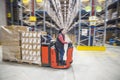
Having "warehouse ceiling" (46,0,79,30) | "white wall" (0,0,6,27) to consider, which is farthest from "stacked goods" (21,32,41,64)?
"white wall" (0,0,6,27)

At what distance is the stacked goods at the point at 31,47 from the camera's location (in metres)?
5.27

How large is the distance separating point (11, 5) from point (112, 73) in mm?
9142

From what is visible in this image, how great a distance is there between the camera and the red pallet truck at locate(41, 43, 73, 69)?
4910 millimetres

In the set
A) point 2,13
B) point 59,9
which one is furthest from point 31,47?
point 59,9

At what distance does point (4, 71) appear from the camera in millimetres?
4516

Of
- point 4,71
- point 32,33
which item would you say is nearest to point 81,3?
point 32,33

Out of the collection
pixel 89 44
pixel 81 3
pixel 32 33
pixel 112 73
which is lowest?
pixel 112 73

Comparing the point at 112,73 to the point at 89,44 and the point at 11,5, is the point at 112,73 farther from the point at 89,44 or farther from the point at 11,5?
the point at 11,5

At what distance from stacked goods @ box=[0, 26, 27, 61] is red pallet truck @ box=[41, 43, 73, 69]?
1.09 meters

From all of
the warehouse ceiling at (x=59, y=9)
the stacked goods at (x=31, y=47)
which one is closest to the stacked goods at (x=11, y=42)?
the stacked goods at (x=31, y=47)

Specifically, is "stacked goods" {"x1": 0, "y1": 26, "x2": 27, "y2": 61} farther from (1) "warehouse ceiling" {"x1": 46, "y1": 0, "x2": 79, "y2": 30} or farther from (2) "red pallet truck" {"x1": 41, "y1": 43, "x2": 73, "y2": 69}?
(1) "warehouse ceiling" {"x1": 46, "y1": 0, "x2": 79, "y2": 30}

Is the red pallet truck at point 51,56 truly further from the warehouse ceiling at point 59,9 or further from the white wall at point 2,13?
the white wall at point 2,13

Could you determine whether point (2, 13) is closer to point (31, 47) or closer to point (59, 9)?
point (31, 47)

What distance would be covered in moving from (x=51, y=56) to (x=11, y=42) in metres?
1.76
